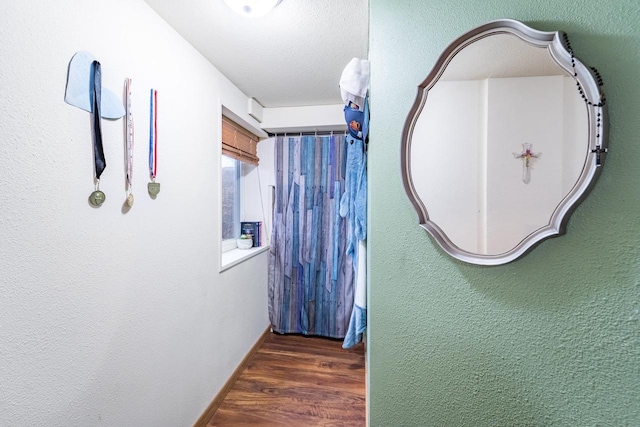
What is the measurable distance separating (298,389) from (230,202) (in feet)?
5.64

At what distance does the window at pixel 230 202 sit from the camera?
7.66 feet

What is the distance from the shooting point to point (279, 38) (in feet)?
4.34

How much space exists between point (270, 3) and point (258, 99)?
1186 millimetres

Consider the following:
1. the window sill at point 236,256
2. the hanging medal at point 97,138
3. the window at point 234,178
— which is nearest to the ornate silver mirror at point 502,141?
the hanging medal at point 97,138

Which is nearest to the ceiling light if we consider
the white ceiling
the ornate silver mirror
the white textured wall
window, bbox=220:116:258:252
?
the white ceiling

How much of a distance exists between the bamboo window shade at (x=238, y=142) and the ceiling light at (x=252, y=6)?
0.94m

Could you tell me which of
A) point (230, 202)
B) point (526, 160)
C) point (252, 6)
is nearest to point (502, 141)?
point (526, 160)

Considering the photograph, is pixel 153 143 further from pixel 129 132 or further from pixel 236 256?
pixel 236 256

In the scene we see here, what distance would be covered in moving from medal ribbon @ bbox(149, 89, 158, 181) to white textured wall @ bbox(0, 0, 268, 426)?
0.03 meters

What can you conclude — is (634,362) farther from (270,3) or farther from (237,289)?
(237,289)

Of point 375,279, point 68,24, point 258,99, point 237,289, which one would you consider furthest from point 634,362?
point 258,99

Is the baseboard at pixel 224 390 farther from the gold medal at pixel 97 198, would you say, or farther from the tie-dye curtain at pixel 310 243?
the gold medal at pixel 97 198

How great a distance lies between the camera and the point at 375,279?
→ 0.78 metres

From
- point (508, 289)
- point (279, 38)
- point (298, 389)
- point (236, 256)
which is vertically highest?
point (279, 38)
